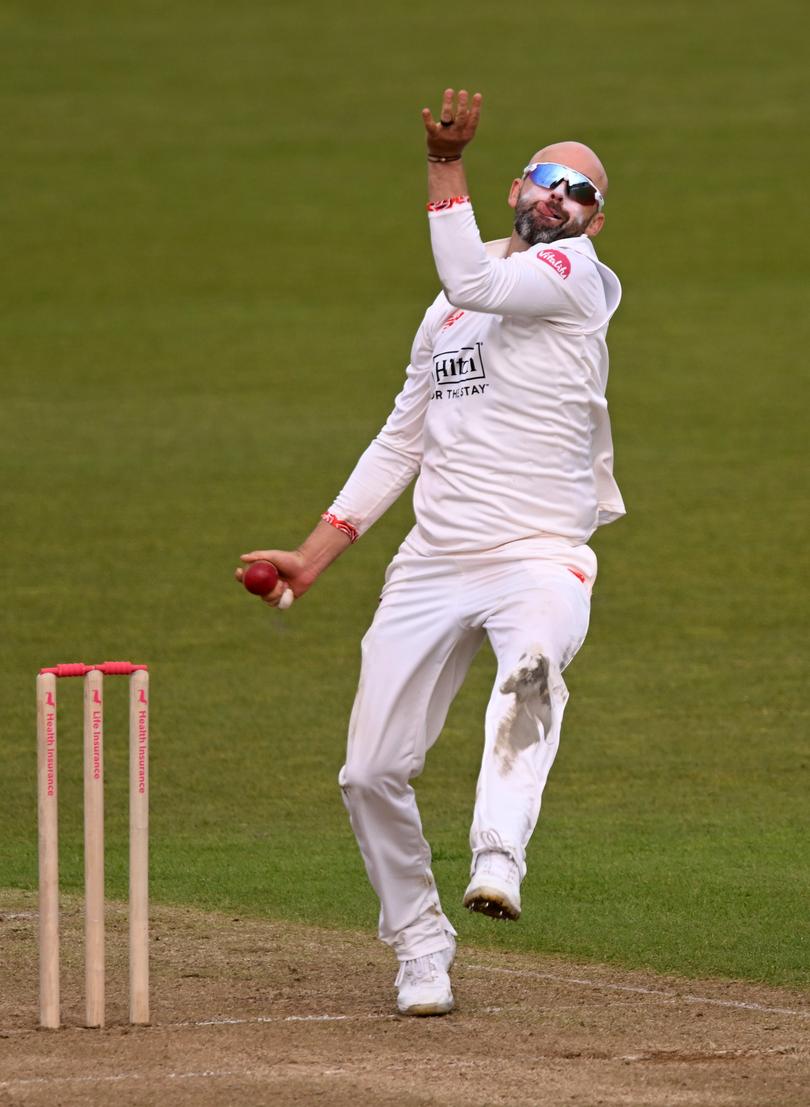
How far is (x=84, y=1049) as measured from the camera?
5.81 m

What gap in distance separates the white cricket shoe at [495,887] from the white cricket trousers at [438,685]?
0.24 metres

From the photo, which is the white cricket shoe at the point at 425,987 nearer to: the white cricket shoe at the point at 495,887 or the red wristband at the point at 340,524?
the white cricket shoe at the point at 495,887

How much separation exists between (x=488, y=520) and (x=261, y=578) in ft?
2.28

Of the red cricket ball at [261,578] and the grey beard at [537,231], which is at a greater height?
the grey beard at [537,231]

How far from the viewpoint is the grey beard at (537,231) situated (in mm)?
6277

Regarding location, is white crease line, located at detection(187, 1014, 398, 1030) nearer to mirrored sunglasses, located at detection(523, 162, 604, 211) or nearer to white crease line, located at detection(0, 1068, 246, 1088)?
white crease line, located at detection(0, 1068, 246, 1088)

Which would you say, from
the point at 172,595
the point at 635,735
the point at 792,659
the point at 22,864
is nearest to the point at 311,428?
the point at 172,595

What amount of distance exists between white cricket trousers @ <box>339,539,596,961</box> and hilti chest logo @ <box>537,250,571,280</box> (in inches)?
30.2

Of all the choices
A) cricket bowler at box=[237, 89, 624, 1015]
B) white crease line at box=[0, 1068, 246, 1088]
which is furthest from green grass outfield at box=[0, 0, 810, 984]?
white crease line at box=[0, 1068, 246, 1088]

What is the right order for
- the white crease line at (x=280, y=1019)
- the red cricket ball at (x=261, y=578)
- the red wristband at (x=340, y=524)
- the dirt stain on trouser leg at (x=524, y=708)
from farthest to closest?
the red wristband at (x=340, y=524) → the red cricket ball at (x=261, y=578) → the white crease line at (x=280, y=1019) → the dirt stain on trouser leg at (x=524, y=708)

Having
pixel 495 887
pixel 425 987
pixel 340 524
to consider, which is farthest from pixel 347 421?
pixel 495 887

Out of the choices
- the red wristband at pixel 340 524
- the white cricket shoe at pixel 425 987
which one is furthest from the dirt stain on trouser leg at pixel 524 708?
the red wristband at pixel 340 524

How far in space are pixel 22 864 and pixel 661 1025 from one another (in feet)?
10.3

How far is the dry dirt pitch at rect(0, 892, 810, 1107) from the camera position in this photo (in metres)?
5.44
